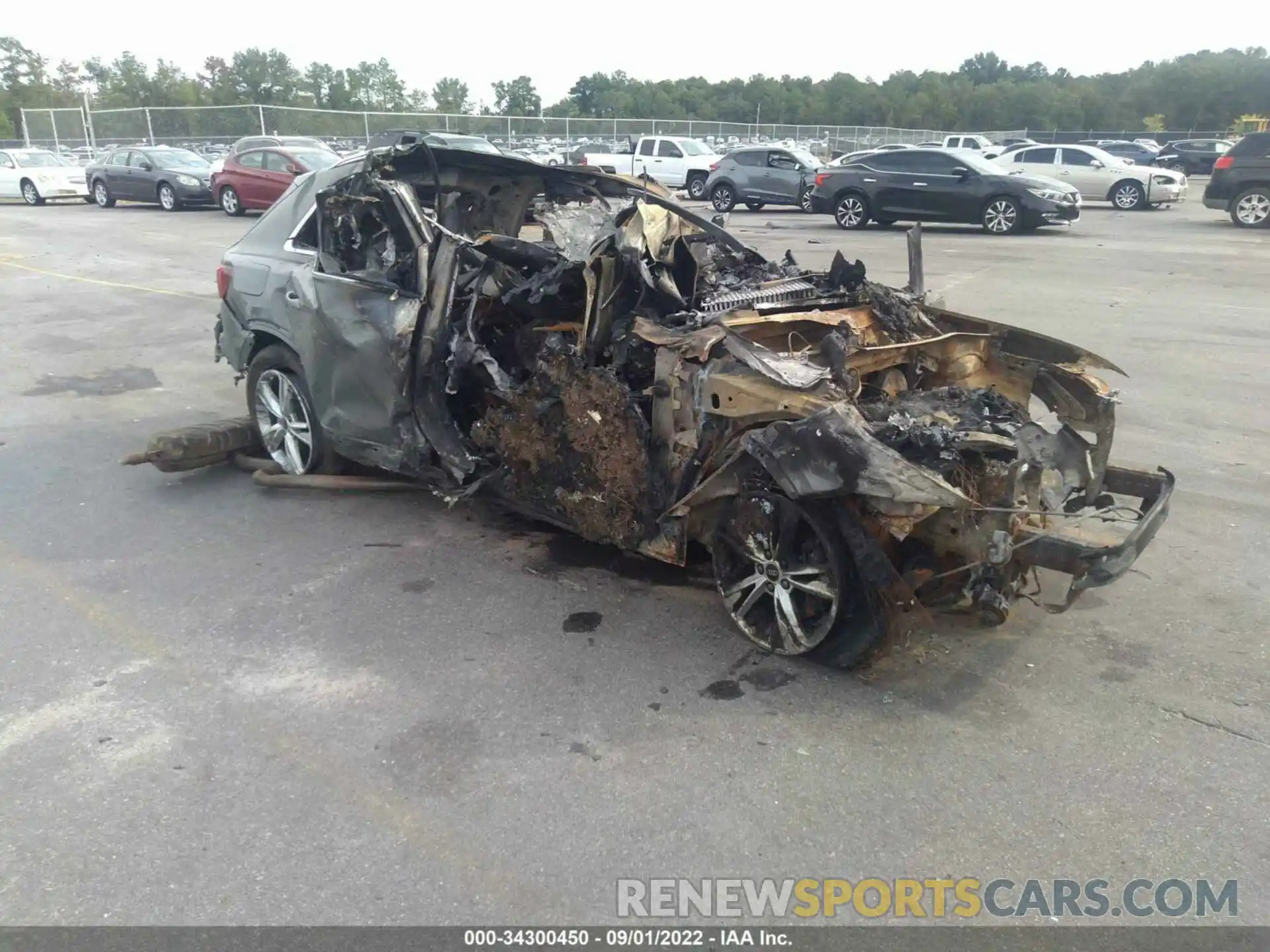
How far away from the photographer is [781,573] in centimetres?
379

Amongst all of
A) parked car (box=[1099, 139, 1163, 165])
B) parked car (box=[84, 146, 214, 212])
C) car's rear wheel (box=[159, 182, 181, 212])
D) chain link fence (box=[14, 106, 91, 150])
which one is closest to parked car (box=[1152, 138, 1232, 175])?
parked car (box=[1099, 139, 1163, 165])

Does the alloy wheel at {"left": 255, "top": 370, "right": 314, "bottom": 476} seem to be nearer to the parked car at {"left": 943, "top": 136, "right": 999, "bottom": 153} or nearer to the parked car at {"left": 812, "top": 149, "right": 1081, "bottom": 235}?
the parked car at {"left": 812, "top": 149, "right": 1081, "bottom": 235}

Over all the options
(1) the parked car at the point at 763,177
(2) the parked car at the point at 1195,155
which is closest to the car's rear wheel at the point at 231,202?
(1) the parked car at the point at 763,177

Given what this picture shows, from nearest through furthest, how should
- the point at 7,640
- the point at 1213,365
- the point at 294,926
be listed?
the point at 294,926, the point at 7,640, the point at 1213,365

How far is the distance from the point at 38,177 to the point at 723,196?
2031 centimetres

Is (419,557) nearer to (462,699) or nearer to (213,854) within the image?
(462,699)

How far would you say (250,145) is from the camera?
72.3ft

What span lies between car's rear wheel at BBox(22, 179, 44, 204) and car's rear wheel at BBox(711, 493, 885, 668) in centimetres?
3125

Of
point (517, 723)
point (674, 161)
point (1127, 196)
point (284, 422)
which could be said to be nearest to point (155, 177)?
point (674, 161)

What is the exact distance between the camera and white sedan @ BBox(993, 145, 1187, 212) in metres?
24.0

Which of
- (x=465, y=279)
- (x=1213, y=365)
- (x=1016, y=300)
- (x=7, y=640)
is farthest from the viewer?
(x=1016, y=300)

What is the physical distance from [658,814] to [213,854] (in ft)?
4.55

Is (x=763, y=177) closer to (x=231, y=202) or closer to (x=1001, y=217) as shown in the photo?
(x=1001, y=217)

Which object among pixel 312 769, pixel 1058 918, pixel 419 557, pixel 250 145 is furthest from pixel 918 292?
pixel 250 145
